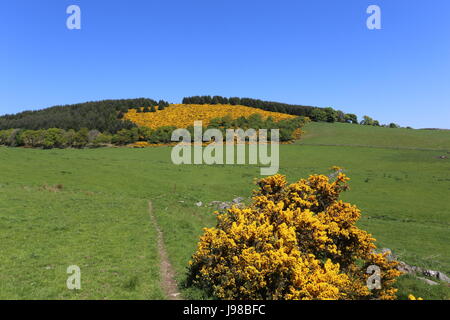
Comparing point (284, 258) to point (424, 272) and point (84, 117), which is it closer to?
point (424, 272)

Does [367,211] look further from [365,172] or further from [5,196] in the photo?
[5,196]

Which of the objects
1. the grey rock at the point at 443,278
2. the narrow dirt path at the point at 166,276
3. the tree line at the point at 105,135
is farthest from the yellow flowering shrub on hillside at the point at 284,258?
the tree line at the point at 105,135

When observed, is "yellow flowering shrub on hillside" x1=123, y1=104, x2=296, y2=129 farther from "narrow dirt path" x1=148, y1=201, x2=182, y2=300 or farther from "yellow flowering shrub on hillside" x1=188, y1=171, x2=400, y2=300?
"yellow flowering shrub on hillside" x1=188, y1=171, x2=400, y2=300

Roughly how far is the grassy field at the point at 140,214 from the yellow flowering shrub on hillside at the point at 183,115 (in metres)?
53.9

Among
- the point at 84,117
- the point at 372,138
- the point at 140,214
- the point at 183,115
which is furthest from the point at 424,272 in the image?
the point at 84,117

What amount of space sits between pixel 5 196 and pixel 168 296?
2773cm

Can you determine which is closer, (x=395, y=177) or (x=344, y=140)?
(x=395, y=177)

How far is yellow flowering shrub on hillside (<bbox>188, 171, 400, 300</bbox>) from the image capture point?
37.6 feet

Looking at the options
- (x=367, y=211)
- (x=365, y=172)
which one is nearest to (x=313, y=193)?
(x=367, y=211)

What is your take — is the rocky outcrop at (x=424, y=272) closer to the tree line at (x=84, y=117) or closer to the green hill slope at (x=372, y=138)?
the green hill slope at (x=372, y=138)

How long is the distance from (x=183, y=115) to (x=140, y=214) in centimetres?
11041

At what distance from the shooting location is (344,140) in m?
106

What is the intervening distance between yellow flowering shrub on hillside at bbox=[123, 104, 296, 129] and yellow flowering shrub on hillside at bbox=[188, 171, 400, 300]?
104 meters
